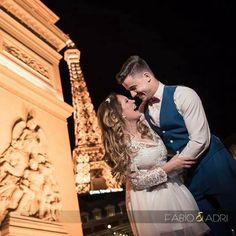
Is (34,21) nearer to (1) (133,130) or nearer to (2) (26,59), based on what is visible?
(2) (26,59)

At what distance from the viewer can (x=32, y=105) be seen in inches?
263

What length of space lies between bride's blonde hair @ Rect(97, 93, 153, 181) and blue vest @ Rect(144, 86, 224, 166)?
0.25 metres

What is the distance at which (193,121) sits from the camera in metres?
2.32

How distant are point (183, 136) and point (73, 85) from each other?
170ft

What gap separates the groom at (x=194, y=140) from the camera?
2.27 meters

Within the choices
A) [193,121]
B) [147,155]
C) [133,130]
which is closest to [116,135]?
[133,130]

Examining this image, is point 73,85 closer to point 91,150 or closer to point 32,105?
point 91,150

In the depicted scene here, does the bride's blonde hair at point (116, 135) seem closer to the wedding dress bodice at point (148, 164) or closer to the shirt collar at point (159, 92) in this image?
the wedding dress bodice at point (148, 164)

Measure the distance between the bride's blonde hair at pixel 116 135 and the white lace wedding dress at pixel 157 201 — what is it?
0.07 metres

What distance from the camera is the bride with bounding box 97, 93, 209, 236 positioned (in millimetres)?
2451

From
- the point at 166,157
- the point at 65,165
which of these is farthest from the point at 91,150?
the point at 166,157

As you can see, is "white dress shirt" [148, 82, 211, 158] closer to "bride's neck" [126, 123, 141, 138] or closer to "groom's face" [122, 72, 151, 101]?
"groom's face" [122, 72, 151, 101]

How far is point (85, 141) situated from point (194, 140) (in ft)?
156

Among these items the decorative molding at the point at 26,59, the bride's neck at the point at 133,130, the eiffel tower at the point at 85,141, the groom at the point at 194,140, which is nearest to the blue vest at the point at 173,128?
the groom at the point at 194,140
